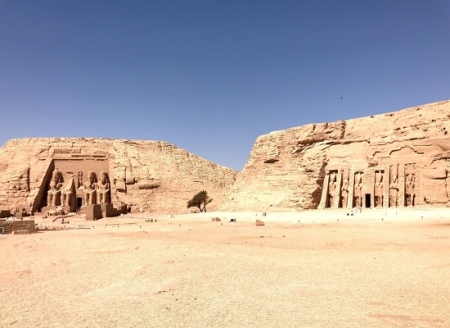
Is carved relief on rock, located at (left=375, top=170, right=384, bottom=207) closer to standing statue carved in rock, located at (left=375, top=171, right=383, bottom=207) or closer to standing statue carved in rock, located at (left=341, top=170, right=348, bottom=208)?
standing statue carved in rock, located at (left=375, top=171, right=383, bottom=207)

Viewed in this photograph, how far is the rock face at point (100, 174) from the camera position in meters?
40.2

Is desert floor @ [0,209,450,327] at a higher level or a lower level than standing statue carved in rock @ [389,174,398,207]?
lower

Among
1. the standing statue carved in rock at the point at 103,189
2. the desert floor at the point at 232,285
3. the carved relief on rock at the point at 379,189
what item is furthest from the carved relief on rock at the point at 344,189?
the standing statue carved in rock at the point at 103,189

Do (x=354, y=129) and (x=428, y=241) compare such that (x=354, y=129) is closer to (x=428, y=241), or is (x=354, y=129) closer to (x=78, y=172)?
(x=428, y=241)

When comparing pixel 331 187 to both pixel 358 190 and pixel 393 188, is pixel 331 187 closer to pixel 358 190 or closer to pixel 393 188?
pixel 358 190

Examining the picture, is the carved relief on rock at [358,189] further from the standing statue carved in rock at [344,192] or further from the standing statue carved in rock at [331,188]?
the standing statue carved in rock at [331,188]

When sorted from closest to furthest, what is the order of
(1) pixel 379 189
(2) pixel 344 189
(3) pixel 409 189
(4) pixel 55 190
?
(3) pixel 409 189 → (1) pixel 379 189 → (2) pixel 344 189 → (4) pixel 55 190

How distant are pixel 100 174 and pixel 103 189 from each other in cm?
256

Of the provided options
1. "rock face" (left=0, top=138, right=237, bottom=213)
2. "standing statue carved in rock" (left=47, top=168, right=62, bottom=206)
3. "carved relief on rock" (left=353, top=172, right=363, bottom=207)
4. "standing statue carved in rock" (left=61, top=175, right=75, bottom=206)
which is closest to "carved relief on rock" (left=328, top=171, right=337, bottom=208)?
"carved relief on rock" (left=353, top=172, right=363, bottom=207)

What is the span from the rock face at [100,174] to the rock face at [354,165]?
9899mm

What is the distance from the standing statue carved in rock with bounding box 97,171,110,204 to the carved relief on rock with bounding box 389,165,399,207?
1120 inches

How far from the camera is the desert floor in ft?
15.5

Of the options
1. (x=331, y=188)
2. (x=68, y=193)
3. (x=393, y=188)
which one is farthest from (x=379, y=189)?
(x=68, y=193)

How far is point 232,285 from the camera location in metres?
6.34
